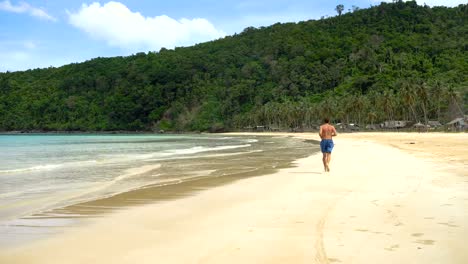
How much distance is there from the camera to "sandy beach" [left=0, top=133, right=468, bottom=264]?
17.1ft

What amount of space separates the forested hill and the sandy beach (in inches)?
3190

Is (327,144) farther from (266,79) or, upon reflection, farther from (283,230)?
(266,79)

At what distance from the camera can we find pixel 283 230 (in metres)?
6.41

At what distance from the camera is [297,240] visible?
5.77 metres

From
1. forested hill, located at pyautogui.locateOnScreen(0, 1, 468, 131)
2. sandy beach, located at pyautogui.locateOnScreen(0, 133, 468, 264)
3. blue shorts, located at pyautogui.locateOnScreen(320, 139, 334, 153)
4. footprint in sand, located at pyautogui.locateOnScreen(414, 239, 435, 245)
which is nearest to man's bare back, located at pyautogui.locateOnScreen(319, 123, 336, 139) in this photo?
blue shorts, located at pyautogui.locateOnScreen(320, 139, 334, 153)

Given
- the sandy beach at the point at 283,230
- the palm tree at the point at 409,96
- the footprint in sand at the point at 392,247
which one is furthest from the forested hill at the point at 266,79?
the footprint in sand at the point at 392,247

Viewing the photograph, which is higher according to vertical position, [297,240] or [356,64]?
[356,64]

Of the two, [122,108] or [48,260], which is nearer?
[48,260]

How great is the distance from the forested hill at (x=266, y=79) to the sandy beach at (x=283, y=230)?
266 feet

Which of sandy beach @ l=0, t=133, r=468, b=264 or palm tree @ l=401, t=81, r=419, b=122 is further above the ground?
palm tree @ l=401, t=81, r=419, b=122

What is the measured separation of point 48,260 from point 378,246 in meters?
3.98

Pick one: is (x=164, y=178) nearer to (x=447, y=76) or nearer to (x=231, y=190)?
(x=231, y=190)

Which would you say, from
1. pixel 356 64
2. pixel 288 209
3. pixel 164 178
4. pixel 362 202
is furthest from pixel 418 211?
pixel 356 64

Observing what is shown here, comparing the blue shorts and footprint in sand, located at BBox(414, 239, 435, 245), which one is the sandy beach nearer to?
footprint in sand, located at BBox(414, 239, 435, 245)
